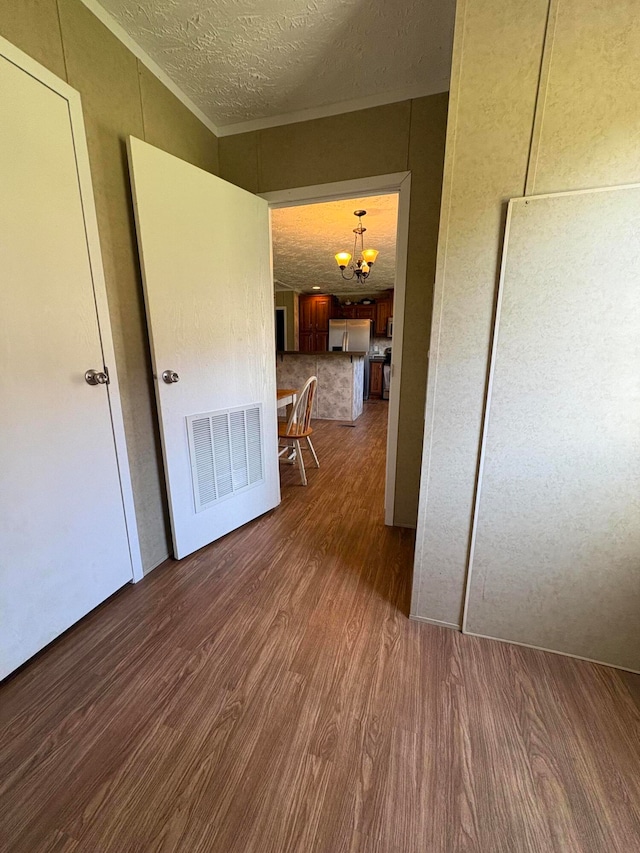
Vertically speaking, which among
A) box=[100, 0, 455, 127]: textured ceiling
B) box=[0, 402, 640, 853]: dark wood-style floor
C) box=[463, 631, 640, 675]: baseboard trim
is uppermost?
box=[100, 0, 455, 127]: textured ceiling

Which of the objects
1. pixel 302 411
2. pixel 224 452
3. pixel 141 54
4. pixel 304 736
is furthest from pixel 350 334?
pixel 304 736

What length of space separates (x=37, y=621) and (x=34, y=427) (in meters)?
0.72

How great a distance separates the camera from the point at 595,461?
1.14m

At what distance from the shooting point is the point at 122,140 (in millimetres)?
1483

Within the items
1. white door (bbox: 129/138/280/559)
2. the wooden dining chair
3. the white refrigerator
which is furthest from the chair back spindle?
the white refrigerator

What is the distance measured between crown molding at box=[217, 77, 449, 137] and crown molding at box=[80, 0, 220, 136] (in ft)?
0.61

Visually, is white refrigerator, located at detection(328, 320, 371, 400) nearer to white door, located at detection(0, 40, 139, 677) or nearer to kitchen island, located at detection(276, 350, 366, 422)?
kitchen island, located at detection(276, 350, 366, 422)

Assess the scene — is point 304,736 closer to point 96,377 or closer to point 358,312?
point 96,377

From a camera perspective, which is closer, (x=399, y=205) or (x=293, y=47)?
(x=293, y=47)

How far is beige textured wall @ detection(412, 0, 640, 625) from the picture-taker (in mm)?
968

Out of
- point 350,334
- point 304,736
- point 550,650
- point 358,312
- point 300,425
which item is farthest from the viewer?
point 358,312

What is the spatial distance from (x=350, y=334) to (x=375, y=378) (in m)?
1.07

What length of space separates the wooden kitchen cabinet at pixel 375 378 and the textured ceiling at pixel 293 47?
5648 millimetres

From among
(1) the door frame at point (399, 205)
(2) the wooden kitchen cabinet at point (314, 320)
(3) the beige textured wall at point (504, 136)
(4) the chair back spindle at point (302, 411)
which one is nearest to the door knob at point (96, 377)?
(3) the beige textured wall at point (504, 136)
